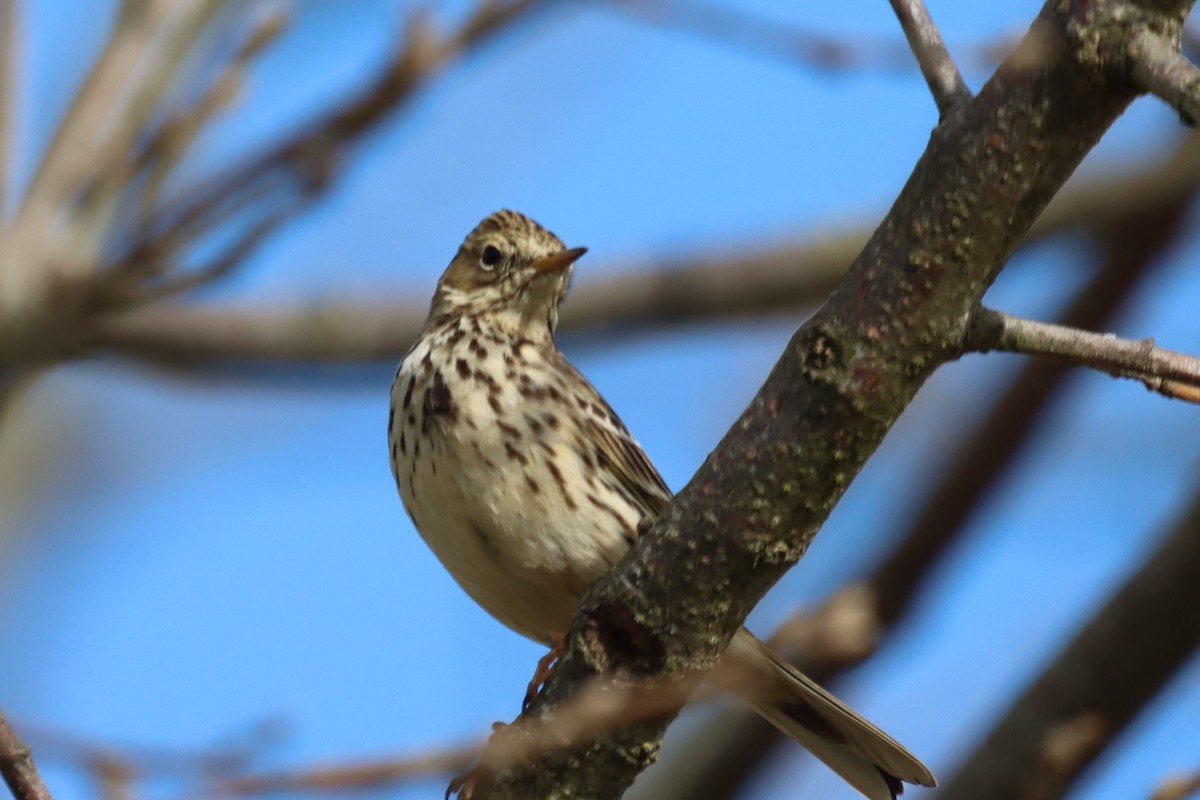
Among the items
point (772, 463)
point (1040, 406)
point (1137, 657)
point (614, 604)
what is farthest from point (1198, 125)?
point (1040, 406)

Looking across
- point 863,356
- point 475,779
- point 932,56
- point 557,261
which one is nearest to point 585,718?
point 475,779

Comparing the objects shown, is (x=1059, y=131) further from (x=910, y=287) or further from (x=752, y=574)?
(x=752, y=574)

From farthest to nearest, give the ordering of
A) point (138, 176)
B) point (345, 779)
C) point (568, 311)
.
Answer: point (568, 311)
point (138, 176)
point (345, 779)

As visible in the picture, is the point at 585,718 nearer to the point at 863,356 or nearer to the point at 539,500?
the point at 863,356

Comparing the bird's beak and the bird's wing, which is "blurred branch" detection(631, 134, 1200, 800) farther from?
the bird's beak

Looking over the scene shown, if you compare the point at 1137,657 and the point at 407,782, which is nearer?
the point at 407,782

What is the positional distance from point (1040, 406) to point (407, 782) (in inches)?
162

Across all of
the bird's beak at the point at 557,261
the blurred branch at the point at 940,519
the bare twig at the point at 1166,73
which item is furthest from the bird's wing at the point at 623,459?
the bare twig at the point at 1166,73

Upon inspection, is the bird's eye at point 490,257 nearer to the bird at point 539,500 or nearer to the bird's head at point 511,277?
the bird's head at point 511,277

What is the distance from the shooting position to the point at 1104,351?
3.10 metres

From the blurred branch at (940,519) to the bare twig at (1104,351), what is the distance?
3026 mm

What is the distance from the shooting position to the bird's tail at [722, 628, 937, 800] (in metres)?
4.79

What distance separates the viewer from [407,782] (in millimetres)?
2764

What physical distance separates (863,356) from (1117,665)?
2478 mm
